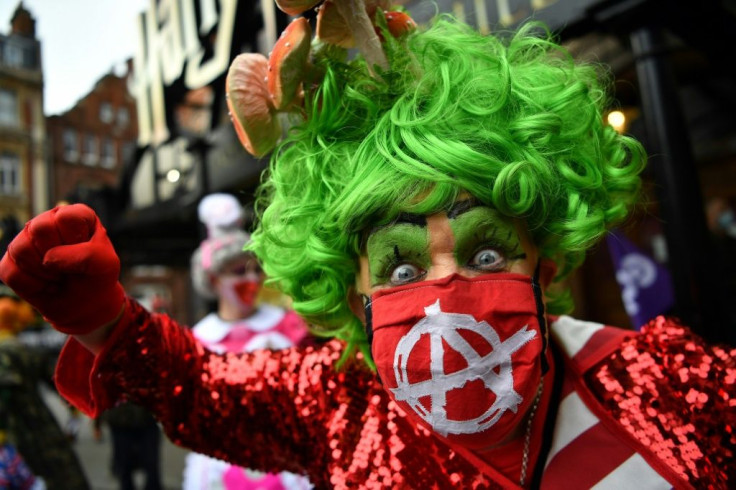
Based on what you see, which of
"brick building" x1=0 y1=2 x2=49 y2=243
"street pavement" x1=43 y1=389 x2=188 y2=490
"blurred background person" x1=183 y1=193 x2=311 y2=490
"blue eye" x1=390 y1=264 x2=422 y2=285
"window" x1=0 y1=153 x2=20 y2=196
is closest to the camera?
"blue eye" x1=390 y1=264 x2=422 y2=285

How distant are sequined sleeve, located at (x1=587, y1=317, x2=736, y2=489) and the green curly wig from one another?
0.90ft

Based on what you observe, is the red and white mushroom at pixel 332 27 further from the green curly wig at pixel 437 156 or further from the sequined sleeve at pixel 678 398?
the sequined sleeve at pixel 678 398

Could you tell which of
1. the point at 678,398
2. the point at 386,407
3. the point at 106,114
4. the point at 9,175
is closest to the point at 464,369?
the point at 386,407

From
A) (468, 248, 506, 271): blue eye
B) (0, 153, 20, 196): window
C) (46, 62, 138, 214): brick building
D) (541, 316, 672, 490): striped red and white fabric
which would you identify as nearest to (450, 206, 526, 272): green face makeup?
(468, 248, 506, 271): blue eye

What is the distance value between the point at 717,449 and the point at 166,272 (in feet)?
80.5

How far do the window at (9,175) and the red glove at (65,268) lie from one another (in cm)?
1576

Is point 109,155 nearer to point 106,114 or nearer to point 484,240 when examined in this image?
point 106,114

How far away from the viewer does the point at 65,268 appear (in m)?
0.98

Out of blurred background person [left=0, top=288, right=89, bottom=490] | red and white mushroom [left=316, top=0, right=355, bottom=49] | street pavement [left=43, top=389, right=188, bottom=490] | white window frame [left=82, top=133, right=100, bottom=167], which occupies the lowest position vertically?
street pavement [left=43, top=389, right=188, bottom=490]

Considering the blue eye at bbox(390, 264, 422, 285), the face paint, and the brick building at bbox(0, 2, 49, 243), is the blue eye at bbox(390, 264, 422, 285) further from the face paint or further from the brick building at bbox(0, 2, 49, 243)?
the face paint

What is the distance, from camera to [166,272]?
23.7 metres

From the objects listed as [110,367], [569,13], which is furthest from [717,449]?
[569,13]

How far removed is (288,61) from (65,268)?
1.89ft

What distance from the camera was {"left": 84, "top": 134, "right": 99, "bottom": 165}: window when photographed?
11502mm
